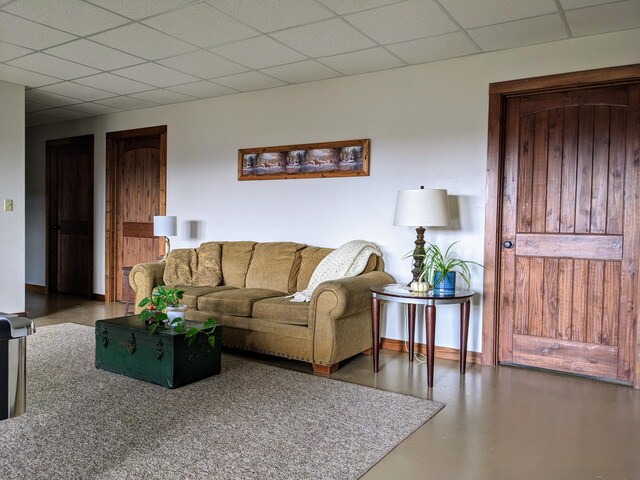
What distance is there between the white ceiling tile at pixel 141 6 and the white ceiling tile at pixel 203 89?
158cm

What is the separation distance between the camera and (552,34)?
3.49 m

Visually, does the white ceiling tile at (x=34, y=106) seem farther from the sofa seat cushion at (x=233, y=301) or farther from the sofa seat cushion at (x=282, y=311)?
the sofa seat cushion at (x=282, y=311)

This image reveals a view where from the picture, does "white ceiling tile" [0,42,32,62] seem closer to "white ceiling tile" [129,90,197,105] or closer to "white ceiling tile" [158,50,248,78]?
"white ceiling tile" [158,50,248,78]

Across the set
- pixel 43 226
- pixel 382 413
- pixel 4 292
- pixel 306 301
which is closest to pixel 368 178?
pixel 306 301

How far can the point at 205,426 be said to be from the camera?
2.58 metres

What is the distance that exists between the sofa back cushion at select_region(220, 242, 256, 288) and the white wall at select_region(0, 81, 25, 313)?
7.00 feet

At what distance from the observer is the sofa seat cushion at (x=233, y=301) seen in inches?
155

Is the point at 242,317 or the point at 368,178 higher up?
the point at 368,178

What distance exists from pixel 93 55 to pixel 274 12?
1.77m

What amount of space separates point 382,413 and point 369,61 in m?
2.71

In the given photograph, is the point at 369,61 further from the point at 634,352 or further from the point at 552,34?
the point at 634,352

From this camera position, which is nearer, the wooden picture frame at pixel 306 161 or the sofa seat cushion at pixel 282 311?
the sofa seat cushion at pixel 282 311

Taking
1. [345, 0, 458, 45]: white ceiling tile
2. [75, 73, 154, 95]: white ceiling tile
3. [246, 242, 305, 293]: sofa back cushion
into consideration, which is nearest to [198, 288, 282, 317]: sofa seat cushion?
[246, 242, 305, 293]: sofa back cushion

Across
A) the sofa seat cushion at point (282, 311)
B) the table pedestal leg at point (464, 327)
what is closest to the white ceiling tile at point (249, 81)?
the sofa seat cushion at point (282, 311)
